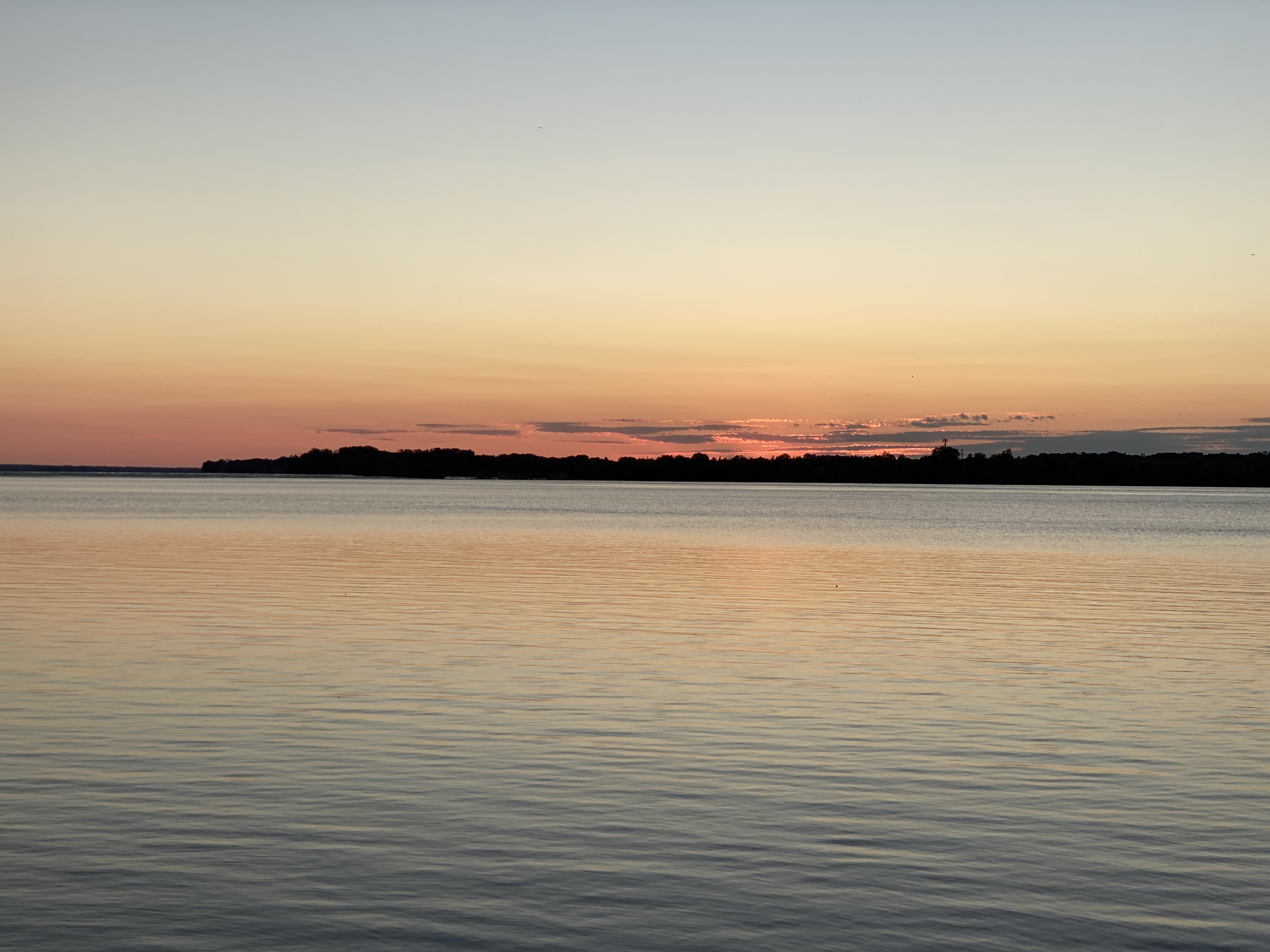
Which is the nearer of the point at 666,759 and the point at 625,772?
the point at 625,772

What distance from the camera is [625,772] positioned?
1708cm

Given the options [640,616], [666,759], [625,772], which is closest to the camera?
[625,772]

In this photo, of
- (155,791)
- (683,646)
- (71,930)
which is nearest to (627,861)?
(71,930)

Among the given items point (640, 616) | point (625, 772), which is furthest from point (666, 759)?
point (640, 616)

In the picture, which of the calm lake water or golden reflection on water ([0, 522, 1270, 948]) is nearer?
the calm lake water

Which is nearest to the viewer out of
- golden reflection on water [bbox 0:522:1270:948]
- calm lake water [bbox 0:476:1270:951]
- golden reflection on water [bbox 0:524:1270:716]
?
calm lake water [bbox 0:476:1270:951]

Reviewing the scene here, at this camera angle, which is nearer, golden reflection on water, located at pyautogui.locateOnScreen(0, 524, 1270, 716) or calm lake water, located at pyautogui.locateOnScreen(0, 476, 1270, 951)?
calm lake water, located at pyautogui.locateOnScreen(0, 476, 1270, 951)

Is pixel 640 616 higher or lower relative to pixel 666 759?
lower

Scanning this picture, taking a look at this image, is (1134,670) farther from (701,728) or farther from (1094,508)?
(1094,508)

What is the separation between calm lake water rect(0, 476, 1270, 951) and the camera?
38.0 ft

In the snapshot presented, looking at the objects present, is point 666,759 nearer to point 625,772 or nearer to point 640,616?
point 625,772

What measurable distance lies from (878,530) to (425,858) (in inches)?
3763

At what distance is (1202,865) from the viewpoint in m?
13.2

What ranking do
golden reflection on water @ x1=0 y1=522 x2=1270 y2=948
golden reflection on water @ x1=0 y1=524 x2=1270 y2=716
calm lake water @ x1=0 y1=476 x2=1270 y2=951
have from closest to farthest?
1. calm lake water @ x1=0 y1=476 x2=1270 y2=951
2. golden reflection on water @ x1=0 y1=522 x2=1270 y2=948
3. golden reflection on water @ x1=0 y1=524 x2=1270 y2=716
